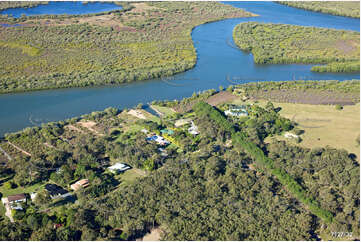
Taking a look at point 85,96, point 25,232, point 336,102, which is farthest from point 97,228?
point 336,102

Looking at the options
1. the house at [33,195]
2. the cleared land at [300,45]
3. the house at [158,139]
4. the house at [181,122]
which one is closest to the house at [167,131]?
the house at [158,139]

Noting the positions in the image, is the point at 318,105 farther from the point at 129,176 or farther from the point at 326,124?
the point at 129,176

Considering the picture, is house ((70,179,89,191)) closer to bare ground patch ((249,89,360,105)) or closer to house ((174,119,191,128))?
house ((174,119,191,128))

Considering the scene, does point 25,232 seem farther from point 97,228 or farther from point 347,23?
point 347,23

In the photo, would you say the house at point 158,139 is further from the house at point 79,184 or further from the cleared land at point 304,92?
the cleared land at point 304,92

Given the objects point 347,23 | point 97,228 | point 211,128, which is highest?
point 347,23

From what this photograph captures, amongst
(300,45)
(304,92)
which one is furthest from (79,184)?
(300,45)
